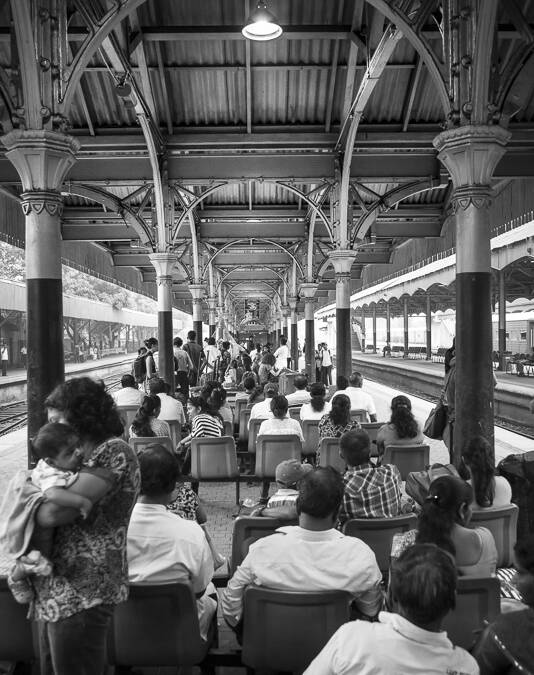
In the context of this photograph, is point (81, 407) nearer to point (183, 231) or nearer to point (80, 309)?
point (183, 231)

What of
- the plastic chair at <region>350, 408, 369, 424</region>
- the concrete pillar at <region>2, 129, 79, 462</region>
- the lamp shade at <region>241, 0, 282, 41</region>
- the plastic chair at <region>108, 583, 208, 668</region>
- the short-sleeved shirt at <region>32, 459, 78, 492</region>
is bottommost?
the plastic chair at <region>108, 583, 208, 668</region>

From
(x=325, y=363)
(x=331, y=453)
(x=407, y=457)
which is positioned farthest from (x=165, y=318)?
(x=407, y=457)

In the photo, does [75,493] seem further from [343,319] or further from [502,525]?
[343,319]

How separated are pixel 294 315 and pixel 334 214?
16.9m

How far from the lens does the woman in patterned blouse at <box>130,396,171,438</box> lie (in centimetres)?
A: 606

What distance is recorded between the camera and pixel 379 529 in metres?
3.36

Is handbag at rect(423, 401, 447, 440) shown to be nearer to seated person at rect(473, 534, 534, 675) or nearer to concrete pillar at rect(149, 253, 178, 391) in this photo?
seated person at rect(473, 534, 534, 675)

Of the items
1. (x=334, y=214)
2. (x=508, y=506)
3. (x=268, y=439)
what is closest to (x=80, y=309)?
(x=334, y=214)

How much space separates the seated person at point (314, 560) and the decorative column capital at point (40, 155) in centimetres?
481

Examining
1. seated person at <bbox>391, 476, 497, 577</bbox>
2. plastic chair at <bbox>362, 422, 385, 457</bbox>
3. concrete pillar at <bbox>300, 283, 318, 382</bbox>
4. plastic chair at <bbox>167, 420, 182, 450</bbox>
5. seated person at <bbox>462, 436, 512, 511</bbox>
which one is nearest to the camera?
seated person at <bbox>391, 476, 497, 577</bbox>

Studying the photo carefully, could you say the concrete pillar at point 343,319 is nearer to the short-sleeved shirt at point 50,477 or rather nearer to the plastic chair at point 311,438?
the plastic chair at point 311,438

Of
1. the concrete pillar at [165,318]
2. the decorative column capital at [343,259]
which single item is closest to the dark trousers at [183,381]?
the concrete pillar at [165,318]

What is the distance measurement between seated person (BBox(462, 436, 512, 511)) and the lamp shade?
5.07 m

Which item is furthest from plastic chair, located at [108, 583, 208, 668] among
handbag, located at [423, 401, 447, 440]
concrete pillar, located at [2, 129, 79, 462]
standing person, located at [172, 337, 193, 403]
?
standing person, located at [172, 337, 193, 403]
